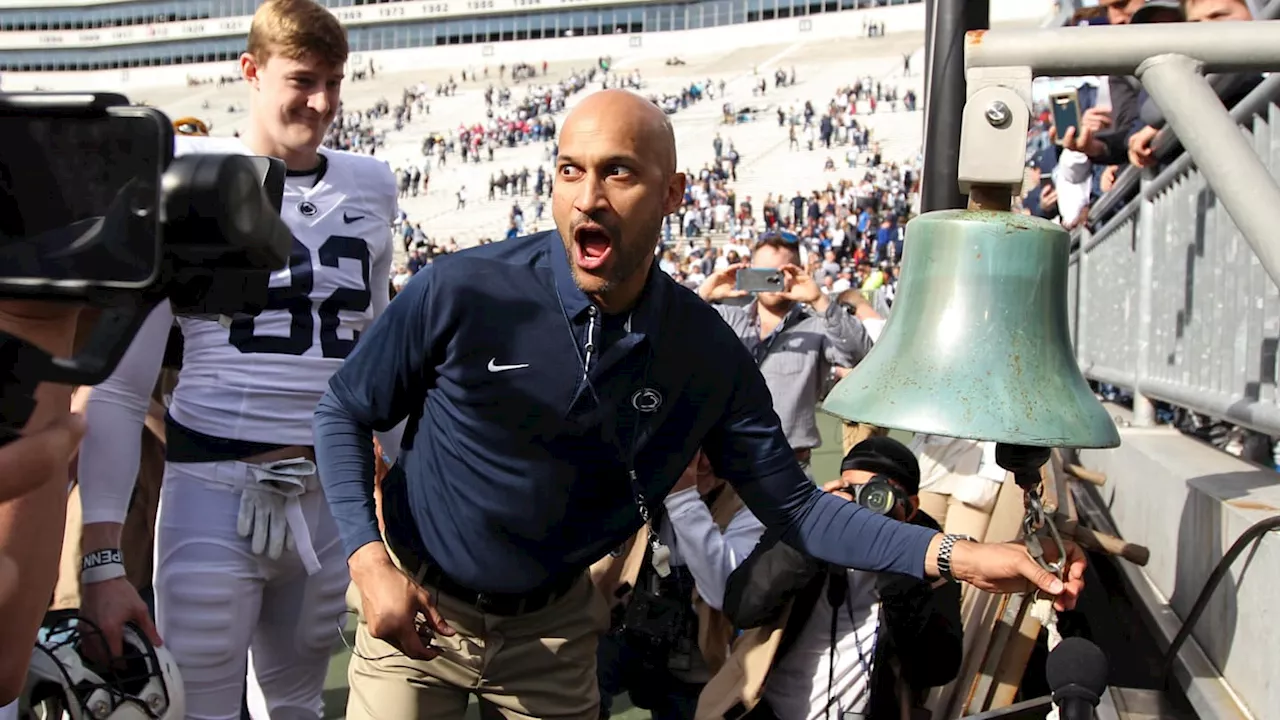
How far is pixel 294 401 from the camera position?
2777mm

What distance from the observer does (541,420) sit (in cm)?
227

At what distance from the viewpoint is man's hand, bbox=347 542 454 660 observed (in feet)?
6.72

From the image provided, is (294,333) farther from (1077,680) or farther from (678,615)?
(1077,680)

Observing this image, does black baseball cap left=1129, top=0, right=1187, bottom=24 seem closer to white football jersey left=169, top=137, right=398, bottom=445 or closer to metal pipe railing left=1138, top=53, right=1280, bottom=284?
metal pipe railing left=1138, top=53, right=1280, bottom=284

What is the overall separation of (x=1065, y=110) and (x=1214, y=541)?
395cm

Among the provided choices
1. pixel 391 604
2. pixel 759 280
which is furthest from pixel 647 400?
pixel 759 280

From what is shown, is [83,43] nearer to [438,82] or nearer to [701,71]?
[438,82]

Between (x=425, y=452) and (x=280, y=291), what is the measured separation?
2.06 feet

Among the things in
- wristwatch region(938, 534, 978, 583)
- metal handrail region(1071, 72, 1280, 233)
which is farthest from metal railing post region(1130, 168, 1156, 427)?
wristwatch region(938, 534, 978, 583)

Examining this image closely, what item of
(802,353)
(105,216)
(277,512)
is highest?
(105,216)

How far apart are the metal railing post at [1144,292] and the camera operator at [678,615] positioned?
1538 mm

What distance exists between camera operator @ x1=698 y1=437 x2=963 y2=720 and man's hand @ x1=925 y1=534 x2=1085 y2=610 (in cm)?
94

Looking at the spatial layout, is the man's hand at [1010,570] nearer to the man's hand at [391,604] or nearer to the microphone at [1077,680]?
the microphone at [1077,680]

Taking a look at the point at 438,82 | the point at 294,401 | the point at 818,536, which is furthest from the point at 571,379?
the point at 438,82
